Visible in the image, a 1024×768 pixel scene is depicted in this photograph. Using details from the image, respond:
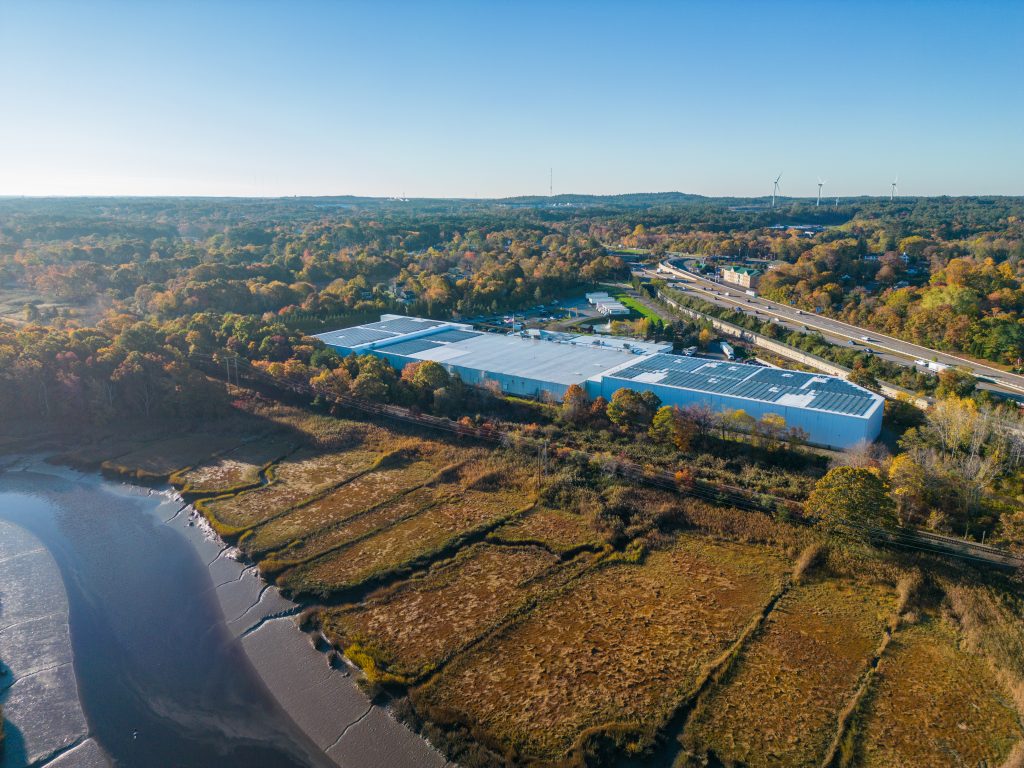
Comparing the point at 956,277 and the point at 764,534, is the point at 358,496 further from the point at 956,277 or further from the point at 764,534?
the point at 956,277

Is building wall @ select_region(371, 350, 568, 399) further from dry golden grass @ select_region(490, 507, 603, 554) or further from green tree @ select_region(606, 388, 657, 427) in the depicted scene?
dry golden grass @ select_region(490, 507, 603, 554)

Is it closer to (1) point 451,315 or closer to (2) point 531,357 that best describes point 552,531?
(2) point 531,357

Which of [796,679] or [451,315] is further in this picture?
[451,315]

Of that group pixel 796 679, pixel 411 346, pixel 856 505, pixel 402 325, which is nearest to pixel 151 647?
pixel 796 679

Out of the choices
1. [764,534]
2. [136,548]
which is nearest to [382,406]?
[136,548]

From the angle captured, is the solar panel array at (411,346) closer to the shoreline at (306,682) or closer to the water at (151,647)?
the water at (151,647)

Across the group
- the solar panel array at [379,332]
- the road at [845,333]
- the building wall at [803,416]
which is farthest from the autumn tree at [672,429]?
the road at [845,333]

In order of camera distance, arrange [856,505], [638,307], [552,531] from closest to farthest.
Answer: [856,505] → [552,531] → [638,307]

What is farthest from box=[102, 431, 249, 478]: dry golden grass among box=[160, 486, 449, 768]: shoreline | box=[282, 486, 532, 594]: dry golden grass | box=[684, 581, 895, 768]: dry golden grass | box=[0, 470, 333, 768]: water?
box=[684, 581, 895, 768]: dry golden grass
